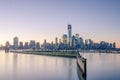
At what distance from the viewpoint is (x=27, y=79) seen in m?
45.1

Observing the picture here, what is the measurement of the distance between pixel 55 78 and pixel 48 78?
4.82ft

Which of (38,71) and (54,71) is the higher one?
(38,71)

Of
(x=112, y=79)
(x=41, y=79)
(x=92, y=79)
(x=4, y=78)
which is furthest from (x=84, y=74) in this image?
(x=4, y=78)

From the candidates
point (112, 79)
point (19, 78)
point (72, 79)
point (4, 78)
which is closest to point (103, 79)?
point (112, 79)

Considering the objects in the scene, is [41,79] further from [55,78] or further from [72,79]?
[72,79]

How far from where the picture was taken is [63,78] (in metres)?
47.9

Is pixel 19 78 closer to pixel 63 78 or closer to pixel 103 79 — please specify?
pixel 63 78

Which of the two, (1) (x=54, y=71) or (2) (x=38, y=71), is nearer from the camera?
(2) (x=38, y=71)

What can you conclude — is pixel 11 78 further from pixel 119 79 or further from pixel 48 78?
pixel 119 79

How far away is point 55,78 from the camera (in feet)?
156

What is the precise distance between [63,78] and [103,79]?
27.4 feet

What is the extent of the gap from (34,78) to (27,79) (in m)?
1.94

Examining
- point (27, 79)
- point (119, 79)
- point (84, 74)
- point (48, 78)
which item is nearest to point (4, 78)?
point (27, 79)

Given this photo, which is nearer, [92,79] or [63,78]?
[92,79]
